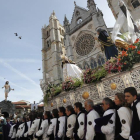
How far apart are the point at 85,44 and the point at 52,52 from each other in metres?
9.97

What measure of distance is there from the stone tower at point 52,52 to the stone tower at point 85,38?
4.90m

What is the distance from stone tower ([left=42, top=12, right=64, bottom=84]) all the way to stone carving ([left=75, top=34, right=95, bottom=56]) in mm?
6700

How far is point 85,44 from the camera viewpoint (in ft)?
72.8

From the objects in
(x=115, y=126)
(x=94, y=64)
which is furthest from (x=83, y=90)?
(x=94, y=64)

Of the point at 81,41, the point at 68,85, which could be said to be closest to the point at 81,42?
the point at 81,41

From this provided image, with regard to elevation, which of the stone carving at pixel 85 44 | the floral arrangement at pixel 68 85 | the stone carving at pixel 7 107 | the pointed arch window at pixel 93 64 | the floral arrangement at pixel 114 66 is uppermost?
the stone carving at pixel 85 44

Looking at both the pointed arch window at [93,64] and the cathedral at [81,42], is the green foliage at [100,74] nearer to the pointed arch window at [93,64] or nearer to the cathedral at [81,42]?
the cathedral at [81,42]

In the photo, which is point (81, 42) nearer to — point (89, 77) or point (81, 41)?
point (81, 41)

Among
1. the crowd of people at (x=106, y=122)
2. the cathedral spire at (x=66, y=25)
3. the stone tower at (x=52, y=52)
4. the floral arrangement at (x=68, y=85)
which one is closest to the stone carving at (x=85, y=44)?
the cathedral spire at (x=66, y=25)

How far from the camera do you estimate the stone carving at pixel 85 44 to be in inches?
843

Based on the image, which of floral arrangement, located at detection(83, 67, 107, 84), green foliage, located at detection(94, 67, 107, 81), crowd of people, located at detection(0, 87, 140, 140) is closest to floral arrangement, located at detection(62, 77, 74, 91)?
floral arrangement, located at detection(83, 67, 107, 84)

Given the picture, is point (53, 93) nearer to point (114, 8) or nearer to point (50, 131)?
point (50, 131)

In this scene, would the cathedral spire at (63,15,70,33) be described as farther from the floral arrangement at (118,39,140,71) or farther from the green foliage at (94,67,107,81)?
the floral arrangement at (118,39,140,71)

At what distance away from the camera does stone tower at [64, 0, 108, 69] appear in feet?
66.2
